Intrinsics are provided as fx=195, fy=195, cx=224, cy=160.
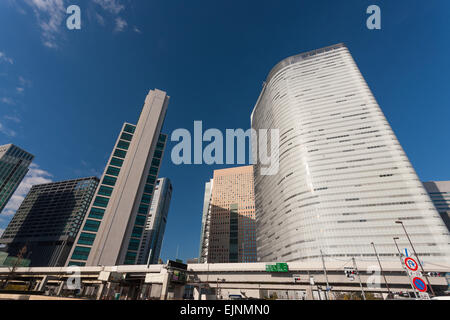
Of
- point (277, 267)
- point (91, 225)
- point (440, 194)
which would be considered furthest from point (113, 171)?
point (440, 194)

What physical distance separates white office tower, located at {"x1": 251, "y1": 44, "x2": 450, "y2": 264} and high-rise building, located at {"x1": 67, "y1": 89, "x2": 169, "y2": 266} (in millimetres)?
72540

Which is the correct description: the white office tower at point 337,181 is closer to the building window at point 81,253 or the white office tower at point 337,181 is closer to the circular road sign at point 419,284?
the circular road sign at point 419,284

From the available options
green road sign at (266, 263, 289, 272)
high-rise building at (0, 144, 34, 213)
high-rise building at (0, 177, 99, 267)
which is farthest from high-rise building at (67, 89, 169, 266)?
high-rise building at (0, 144, 34, 213)

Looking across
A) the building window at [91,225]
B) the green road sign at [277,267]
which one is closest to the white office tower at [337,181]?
the green road sign at [277,267]

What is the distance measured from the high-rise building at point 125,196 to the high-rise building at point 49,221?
96.1 meters

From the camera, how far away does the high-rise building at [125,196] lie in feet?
229

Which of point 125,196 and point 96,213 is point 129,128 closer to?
point 125,196

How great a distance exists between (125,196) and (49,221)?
131516 mm

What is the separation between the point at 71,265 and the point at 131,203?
26.4 m

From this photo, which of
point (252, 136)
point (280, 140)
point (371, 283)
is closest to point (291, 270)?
point (371, 283)

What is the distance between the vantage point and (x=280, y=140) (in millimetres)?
126812

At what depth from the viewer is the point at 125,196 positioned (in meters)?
81.4

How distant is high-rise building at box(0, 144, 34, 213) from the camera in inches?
6412

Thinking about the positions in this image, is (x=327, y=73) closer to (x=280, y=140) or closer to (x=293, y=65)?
(x=293, y=65)
